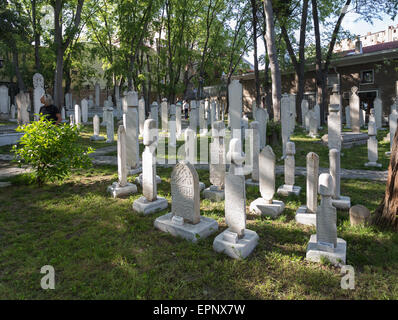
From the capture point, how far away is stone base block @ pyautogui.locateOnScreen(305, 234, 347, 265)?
3.17m

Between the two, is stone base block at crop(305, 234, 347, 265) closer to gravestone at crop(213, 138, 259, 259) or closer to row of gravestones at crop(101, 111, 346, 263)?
row of gravestones at crop(101, 111, 346, 263)

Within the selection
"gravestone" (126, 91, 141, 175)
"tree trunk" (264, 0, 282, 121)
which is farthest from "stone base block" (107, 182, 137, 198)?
"tree trunk" (264, 0, 282, 121)

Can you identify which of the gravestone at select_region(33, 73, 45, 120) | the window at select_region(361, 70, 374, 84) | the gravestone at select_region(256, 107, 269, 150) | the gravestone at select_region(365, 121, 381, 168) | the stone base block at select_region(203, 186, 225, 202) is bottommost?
the stone base block at select_region(203, 186, 225, 202)

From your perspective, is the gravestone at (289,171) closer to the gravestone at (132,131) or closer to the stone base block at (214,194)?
the stone base block at (214,194)

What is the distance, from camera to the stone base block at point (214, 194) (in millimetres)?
5398

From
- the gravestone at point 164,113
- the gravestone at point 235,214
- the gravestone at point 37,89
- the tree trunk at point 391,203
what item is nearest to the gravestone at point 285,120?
the tree trunk at point 391,203

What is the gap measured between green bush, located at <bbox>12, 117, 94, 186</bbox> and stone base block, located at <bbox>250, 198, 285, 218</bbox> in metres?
3.72

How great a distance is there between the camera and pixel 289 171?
5.51m

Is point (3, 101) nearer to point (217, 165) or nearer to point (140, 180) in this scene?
point (140, 180)

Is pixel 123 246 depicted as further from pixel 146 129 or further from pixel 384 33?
pixel 384 33

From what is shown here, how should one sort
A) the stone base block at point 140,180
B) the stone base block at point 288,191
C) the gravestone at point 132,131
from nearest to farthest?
the stone base block at point 288,191 < the stone base block at point 140,180 < the gravestone at point 132,131

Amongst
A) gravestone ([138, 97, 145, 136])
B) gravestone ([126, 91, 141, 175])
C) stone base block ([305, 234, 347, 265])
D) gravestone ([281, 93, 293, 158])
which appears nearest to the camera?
stone base block ([305, 234, 347, 265])

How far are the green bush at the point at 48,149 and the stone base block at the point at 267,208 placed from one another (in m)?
3.72

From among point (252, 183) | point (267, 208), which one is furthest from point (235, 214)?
point (252, 183)
